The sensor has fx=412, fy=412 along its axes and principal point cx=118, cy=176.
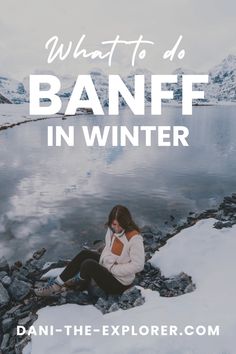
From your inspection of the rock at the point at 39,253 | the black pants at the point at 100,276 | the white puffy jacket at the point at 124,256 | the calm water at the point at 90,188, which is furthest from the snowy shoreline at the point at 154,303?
the calm water at the point at 90,188

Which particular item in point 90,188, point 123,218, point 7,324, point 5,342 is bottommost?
point 5,342

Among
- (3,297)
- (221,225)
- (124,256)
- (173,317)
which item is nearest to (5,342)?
(3,297)

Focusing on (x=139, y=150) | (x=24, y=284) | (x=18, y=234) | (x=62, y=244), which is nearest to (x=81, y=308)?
(x=24, y=284)

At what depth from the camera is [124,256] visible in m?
7.85

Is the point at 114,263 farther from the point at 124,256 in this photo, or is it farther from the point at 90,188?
the point at 90,188

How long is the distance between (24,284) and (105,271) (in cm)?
211

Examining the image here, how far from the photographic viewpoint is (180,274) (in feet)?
28.8

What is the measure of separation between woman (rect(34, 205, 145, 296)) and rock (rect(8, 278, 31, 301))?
57cm

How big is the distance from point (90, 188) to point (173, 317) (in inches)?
552

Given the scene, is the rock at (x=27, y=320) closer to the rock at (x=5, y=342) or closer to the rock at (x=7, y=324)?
the rock at (x=7, y=324)

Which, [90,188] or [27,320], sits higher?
[90,188]

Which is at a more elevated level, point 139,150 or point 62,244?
point 139,150

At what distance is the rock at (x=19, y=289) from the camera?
8.70m

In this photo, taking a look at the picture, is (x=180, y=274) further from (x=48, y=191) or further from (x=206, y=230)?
(x=48, y=191)
